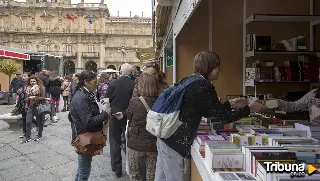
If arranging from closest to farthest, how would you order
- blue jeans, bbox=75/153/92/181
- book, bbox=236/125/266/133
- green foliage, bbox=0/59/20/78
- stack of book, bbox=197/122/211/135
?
book, bbox=236/125/266/133 → stack of book, bbox=197/122/211/135 → blue jeans, bbox=75/153/92/181 → green foliage, bbox=0/59/20/78

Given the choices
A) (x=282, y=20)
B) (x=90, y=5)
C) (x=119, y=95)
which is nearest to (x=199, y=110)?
(x=119, y=95)

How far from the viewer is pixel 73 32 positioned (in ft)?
212

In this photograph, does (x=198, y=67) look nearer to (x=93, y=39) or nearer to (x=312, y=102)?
(x=312, y=102)

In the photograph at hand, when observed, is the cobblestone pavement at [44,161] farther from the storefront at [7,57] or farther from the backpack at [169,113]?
the storefront at [7,57]

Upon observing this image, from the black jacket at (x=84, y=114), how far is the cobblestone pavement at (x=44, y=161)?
159 centimetres

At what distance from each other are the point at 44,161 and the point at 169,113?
4.18m

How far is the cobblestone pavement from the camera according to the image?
15.7 ft

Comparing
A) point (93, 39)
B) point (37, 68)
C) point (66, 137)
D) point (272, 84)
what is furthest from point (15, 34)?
point (272, 84)

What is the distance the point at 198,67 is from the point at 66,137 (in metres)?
6.21

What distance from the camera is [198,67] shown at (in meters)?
2.08

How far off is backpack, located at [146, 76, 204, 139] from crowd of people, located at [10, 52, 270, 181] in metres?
0.03

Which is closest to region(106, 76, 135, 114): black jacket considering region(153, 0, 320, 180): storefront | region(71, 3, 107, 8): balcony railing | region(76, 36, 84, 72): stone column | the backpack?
region(153, 0, 320, 180): storefront

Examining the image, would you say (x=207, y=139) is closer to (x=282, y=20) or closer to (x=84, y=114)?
(x=84, y=114)

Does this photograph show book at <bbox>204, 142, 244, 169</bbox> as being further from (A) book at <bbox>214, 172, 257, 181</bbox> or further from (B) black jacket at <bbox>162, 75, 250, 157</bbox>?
(B) black jacket at <bbox>162, 75, 250, 157</bbox>
